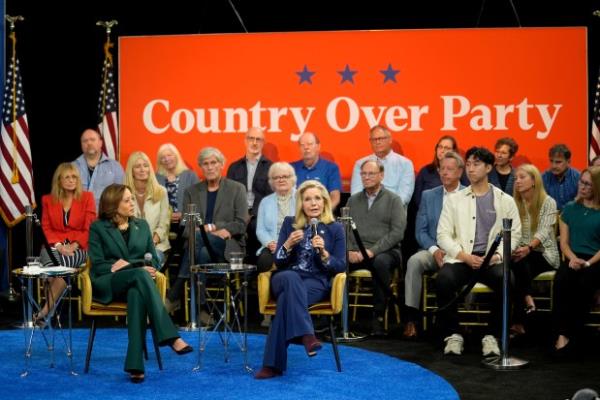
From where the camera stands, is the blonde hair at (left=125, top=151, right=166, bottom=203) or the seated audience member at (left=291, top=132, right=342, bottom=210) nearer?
the blonde hair at (left=125, top=151, right=166, bottom=203)

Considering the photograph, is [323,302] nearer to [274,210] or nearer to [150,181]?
[274,210]

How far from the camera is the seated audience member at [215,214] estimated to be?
25.5ft

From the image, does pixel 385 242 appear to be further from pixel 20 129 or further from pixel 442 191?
pixel 20 129

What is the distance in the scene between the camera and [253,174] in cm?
855

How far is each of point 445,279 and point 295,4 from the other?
11.7 ft

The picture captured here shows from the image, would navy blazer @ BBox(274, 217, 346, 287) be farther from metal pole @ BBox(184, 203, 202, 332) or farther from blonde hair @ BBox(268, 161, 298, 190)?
blonde hair @ BBox(268, 161, 298, 190)

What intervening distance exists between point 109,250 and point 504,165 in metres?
3.48

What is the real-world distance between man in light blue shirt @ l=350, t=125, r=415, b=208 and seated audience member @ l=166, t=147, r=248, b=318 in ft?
3.42

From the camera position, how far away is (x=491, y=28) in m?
8.60

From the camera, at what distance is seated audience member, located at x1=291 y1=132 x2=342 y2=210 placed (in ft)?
27.3

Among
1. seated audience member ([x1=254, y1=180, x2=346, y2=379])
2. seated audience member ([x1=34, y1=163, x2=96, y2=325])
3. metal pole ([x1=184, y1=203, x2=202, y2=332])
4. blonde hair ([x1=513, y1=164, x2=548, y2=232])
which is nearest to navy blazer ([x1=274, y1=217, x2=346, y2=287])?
seated audience member ([x1=254, y1=180, x2=346, y2=379])

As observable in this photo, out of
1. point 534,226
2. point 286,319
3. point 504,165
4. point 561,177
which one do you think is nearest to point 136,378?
point 286,319

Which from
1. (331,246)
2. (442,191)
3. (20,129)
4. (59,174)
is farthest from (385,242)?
(20,129)

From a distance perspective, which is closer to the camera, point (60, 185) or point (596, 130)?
point (60, 185)
